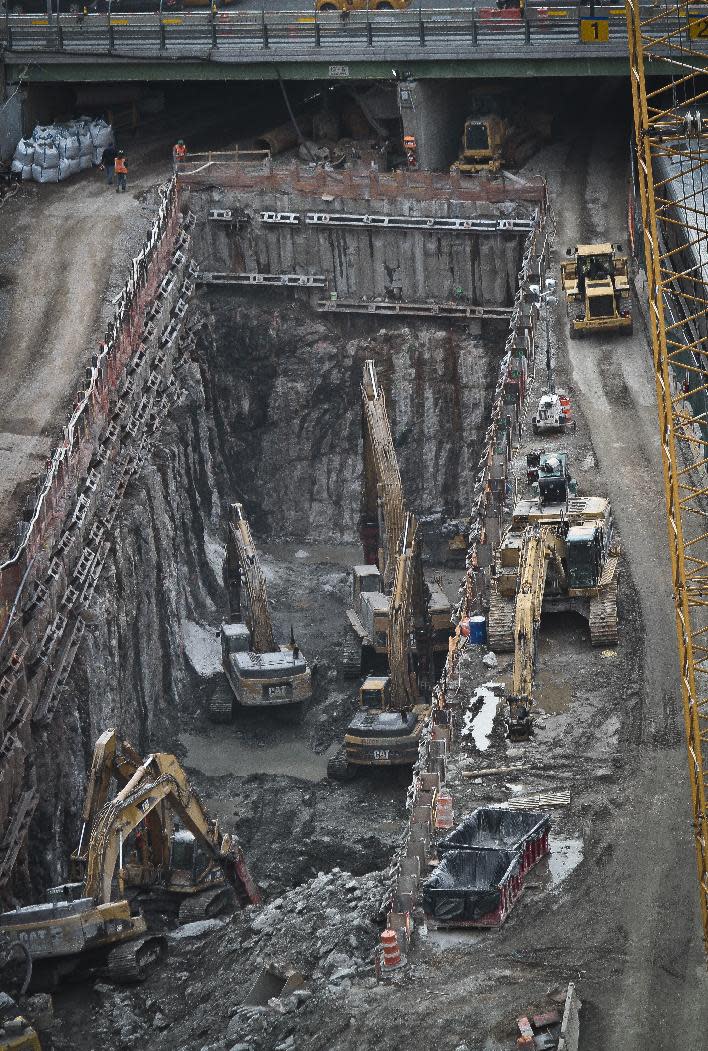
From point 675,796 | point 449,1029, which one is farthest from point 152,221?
point 449,1029

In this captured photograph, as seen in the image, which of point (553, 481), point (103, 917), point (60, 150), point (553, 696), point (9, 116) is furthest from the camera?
point (9, 116)

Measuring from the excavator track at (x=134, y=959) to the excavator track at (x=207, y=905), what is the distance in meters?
2.90

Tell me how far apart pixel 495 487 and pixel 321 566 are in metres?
14.6

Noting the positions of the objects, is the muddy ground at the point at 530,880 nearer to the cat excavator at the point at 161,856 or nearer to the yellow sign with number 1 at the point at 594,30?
the cat excavator at the point at 161,856

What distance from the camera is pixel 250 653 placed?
71.6m

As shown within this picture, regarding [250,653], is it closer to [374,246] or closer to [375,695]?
[375,695]

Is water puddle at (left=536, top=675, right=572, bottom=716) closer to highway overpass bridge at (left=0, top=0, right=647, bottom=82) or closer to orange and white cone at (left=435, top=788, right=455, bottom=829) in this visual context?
orange and white cone at (left=435, top=788, right=455, bottom=829)

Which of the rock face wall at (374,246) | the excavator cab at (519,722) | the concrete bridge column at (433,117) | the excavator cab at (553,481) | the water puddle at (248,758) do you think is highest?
the concrete bridge column at (433,117)

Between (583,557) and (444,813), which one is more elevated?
(583,557)

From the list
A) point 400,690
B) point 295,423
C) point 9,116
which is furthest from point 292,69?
point 400,690

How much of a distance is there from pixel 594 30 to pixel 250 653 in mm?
26401

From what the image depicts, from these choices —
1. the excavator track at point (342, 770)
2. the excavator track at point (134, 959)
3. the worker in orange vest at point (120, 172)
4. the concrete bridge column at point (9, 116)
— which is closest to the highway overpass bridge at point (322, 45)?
the concrete bridge column at point (9, 116)

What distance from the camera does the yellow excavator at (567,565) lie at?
198 ft

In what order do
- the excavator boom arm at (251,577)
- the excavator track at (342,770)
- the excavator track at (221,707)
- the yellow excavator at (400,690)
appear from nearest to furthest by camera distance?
1. the yellow excavator at (400,690)
2. the excavator track at (342,770)
3. the excavator track at (221,707)
4. the excavator boom arm at (251,577)
